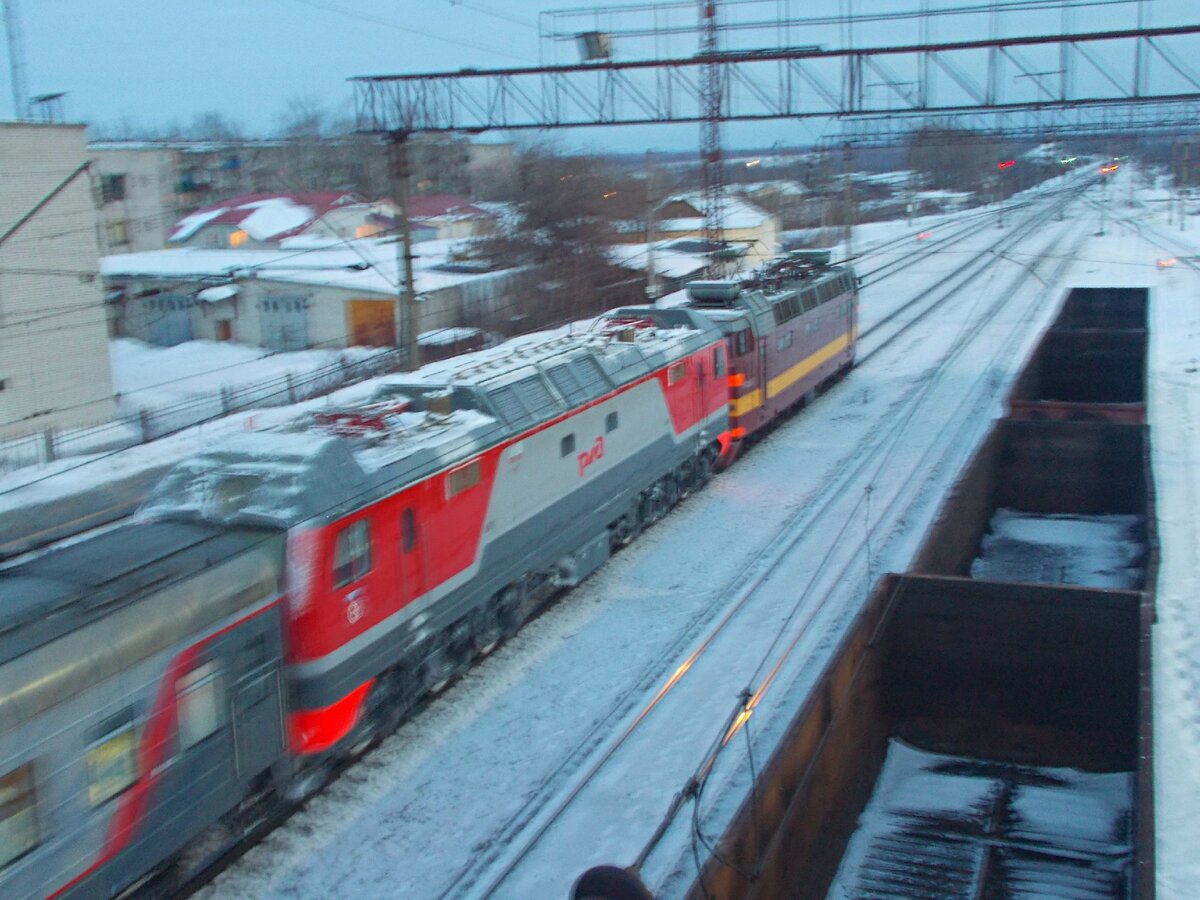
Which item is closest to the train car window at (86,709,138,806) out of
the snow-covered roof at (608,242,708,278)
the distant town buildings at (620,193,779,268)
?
the snow-covered roof at (608,242,708,278)

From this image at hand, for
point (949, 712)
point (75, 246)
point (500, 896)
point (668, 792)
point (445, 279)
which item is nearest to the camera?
point (500, 896)

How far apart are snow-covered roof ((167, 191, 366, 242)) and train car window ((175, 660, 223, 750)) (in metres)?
46.5

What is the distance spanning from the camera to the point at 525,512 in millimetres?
13805

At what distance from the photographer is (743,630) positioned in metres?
14.5

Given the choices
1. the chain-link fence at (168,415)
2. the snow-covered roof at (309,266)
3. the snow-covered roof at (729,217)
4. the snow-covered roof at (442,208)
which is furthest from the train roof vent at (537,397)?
the snow-covered roof at (729,217)

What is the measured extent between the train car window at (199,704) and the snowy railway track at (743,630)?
2.44 m

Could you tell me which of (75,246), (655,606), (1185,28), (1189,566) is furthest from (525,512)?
(75,246)

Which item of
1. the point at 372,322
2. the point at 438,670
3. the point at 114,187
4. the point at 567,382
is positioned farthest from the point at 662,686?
the point at 114,187

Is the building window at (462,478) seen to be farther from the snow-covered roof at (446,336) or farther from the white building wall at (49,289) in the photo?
the snow-covered roof at (446,336)

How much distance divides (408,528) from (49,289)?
23.7 meters

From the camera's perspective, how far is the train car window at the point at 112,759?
772 centimetres

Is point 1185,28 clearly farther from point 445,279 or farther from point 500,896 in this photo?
point 445,279

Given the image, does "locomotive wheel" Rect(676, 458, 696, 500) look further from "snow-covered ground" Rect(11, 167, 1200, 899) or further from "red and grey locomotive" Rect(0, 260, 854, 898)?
"red and grey locomotive" Rect(0, 260, 854, 898)

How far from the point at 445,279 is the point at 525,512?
31380mm
